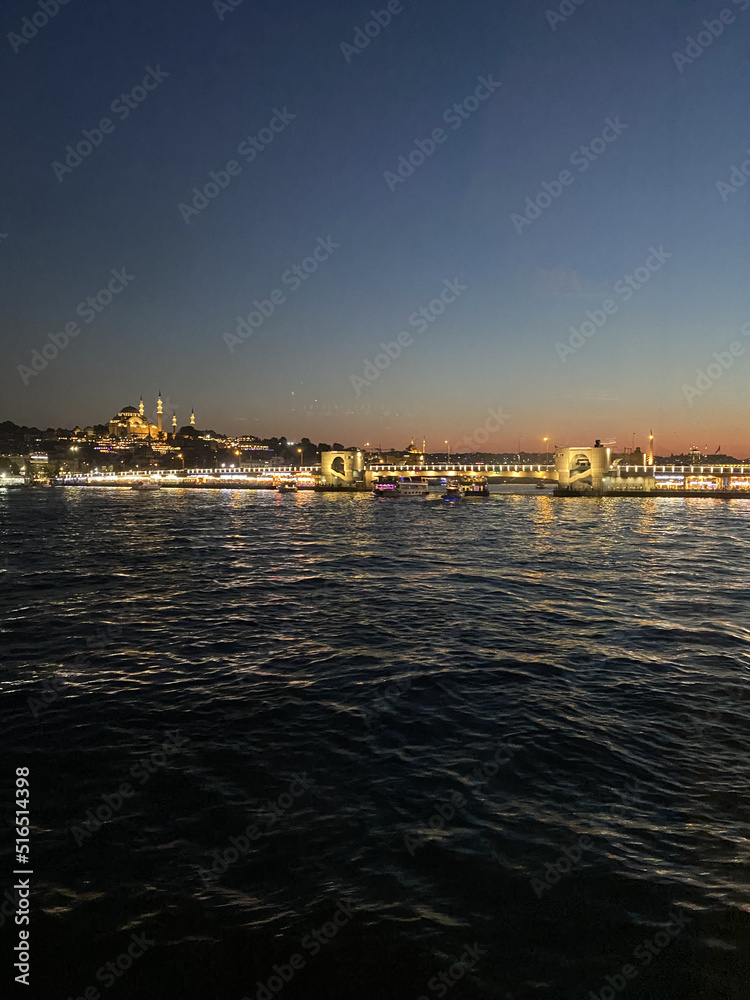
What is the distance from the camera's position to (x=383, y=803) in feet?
26.3

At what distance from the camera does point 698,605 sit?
71.9ft

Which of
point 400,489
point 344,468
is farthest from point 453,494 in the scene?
point 344,468

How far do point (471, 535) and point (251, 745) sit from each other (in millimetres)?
43478

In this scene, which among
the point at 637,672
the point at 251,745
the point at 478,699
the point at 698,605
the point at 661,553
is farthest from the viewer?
the point at 661,553

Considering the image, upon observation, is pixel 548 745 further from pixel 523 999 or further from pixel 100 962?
pixel 100 962

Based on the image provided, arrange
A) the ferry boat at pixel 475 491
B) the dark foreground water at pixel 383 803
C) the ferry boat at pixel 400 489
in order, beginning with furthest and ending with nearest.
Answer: the ferry boat at pixel 400 489 < the ferry boat at pixel 475 491 < the dark foreground water at pixel 383 803

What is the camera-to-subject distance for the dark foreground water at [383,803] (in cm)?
539

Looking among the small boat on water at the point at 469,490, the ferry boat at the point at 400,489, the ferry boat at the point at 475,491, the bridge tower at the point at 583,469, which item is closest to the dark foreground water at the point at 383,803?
the small boat on water at the point at 469,490

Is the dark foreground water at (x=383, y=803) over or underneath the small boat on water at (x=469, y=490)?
underneath

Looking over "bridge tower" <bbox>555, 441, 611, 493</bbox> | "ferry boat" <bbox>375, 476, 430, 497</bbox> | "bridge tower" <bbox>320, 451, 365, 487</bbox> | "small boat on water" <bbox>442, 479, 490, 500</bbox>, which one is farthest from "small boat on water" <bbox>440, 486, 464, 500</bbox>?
"bridge tower" <bbox>320, 451, 365, 487</bbox>

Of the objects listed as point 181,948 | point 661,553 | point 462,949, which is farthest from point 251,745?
point 661,553

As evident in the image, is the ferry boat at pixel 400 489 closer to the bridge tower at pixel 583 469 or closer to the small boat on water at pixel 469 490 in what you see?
the small boat on water at pixel 469 490

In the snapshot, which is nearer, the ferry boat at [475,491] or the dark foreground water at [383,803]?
the dark foreground water at [383,803]

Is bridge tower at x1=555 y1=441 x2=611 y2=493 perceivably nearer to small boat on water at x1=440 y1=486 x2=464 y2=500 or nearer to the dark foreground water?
small boat on water at x1=440 y1=486 x2=464 y2=500
